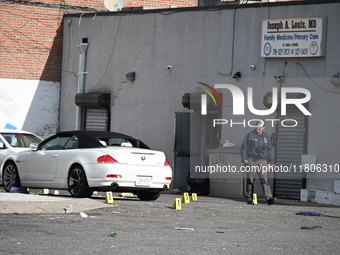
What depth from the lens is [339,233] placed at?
461 inches

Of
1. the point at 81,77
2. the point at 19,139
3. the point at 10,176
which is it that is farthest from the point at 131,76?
the point at 10,176

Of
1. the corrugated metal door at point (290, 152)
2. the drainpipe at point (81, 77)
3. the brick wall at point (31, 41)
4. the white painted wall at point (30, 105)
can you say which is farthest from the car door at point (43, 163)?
the brick wall at point (31, 41)

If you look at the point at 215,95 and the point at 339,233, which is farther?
the point at 215,95

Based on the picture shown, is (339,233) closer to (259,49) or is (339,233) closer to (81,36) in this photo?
(259,49)

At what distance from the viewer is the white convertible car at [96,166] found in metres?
15.6

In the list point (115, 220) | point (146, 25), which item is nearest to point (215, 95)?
point (146, 25)

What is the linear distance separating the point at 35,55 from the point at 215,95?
725 centimetres

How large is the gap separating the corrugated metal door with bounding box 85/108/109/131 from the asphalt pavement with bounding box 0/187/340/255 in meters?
10.9

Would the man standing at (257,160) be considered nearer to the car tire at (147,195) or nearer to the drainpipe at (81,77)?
the car tire at (147,195)

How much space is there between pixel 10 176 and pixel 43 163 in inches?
56.1

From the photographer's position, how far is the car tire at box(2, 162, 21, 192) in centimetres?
1770

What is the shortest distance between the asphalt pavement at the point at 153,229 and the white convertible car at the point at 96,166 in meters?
0.60

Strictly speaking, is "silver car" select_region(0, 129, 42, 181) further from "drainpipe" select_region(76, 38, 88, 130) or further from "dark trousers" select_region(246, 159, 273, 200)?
"dark trousers" select_region(246, 159, 273, 200)

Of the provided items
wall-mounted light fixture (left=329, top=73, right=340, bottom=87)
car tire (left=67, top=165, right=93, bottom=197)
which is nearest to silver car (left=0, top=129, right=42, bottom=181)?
car tire (left=67, top=165, right=93, bottom=197)
